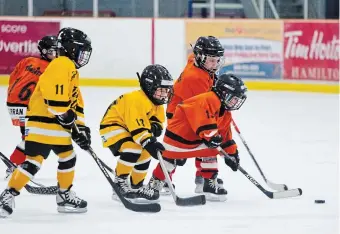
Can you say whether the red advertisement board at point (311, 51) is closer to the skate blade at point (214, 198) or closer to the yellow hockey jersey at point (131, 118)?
the skate blade at point (214, 198)

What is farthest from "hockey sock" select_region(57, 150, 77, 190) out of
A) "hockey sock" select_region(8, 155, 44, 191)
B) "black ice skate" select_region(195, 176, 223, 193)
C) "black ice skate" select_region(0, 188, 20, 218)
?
"black ice skate" select_region(195, 176, 223, 193)

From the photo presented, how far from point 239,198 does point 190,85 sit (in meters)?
0.69

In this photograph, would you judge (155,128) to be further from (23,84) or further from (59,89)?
(23,84)

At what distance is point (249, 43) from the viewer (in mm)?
11406

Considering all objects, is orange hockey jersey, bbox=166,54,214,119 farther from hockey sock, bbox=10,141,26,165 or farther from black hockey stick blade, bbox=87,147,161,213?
hockey sock, bbox=10,141,26,165

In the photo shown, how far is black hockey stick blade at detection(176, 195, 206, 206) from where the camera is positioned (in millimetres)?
4590

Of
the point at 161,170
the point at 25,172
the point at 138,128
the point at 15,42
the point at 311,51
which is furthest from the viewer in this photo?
the point at 15,42

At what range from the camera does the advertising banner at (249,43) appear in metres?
11.4

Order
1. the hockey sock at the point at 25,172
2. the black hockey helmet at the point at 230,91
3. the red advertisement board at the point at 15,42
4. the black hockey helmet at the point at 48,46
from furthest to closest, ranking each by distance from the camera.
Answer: the red advertisement board at the point at 15,42, the black hockey helmet at the point at 48,46, the black hockey helmet at the point at 230,91, the hockey sock at the point at 25,172

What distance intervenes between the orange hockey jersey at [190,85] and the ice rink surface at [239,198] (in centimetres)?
50

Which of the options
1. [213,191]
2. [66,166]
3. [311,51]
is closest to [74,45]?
[66,166]

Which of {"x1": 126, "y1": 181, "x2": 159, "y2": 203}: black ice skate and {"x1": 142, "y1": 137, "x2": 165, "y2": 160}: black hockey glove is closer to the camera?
{"x1": 142, "y1": 137, "x2": 165, "y2": 160}: black hockey glove

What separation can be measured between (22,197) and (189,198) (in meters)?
0.90

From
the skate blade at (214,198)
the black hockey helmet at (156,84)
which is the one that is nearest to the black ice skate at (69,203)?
the black hockey helmet at (156,84)
